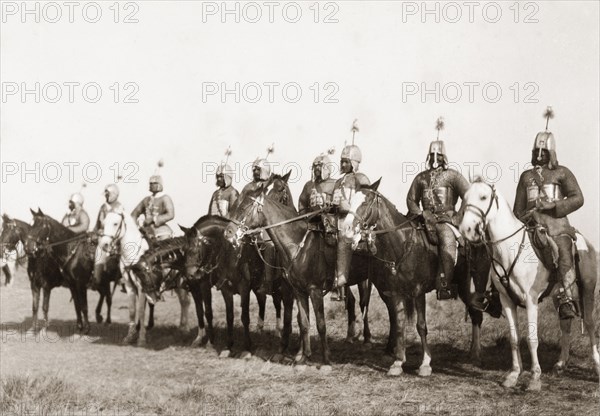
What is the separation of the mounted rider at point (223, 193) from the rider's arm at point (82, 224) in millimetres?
4657

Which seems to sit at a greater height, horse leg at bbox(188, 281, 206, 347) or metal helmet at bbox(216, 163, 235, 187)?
metal helmet at bbox(216, 163, 235, 187)

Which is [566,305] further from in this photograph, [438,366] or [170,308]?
[170,308]

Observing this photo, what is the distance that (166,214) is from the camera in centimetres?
1596

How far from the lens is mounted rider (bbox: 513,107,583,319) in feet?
29.3

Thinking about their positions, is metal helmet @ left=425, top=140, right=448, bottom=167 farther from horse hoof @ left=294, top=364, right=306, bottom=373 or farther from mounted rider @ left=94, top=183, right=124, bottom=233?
mounted rider @ left=94, top=183, right=124, bottom=233

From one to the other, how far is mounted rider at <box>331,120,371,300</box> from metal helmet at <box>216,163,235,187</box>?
4.41m

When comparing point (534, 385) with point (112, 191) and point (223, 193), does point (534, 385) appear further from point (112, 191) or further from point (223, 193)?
point (112, 191)

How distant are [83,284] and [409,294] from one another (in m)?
9.13

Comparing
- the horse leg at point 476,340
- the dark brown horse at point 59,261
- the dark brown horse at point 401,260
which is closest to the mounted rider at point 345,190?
the dark brown horse at point 401,260

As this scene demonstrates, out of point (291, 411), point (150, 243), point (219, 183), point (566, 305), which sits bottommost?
point (291, 411)

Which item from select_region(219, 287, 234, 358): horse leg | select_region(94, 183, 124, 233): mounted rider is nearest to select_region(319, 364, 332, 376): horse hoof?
select_region(219, 287, 234, 358): horse leg

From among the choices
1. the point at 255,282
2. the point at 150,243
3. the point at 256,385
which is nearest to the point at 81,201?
the point at 150,243

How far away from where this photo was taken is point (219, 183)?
49.2 feet

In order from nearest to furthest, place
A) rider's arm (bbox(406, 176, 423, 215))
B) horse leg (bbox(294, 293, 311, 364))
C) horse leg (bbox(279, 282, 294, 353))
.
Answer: horse leg (bbox(294, 293, 311, 364)), rider's arm (bbox(406, 176, 423, 215)), horse leg (bbox(279, 282, 294, 353))
